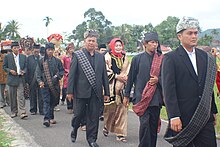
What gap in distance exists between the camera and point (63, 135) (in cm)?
746

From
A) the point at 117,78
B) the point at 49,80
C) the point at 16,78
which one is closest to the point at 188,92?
the point at 117,78

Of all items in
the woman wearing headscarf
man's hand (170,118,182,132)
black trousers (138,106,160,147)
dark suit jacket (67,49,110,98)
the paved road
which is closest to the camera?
man's hand (170,118,182,132)

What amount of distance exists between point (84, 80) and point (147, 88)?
1205mm

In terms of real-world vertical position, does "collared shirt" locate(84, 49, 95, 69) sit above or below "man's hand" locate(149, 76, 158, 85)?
above

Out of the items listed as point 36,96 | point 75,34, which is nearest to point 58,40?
point 36,96

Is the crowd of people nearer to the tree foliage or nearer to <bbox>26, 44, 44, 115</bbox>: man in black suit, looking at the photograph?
<bbox>26, 44, 44, 115</bbox>: man in black suit

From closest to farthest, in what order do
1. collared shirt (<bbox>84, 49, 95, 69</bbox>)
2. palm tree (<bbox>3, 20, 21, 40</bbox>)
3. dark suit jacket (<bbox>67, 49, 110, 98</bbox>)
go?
1. dark suit jacket (<bbox>67, 49, 110, 98</bbox>)
2. collared shirt (<bbox>84, 49, 95, 69</bbox>)
3. palm tree (<bbox>3, 20, 21, 40</bbox>)

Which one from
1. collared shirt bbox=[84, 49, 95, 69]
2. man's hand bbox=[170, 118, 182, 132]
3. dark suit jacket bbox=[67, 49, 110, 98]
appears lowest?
man's hand bbox=[170, 118, 182, 132]

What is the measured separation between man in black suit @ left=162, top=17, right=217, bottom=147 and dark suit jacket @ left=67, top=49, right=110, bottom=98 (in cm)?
256

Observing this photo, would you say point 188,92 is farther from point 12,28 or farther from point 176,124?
point 12,28

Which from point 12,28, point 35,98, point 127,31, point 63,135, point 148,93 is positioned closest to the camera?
point 148,93

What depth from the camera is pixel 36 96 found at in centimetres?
1052

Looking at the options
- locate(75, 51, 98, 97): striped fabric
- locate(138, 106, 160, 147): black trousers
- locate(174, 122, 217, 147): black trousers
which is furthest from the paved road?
locate(174, 122, 217, 147): black trousers

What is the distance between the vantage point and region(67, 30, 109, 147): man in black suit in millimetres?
6398
